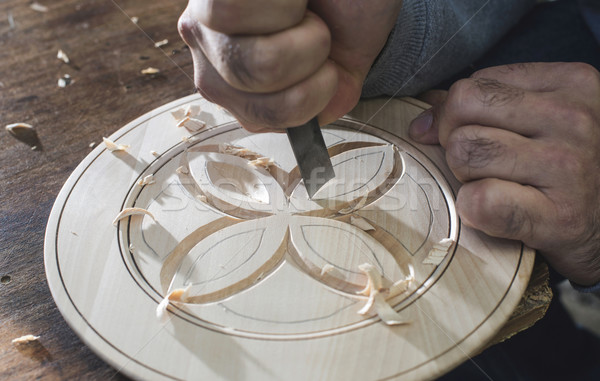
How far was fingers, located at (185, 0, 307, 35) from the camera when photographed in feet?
2.46

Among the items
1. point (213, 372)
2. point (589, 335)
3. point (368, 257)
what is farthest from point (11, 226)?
point (589, 335)

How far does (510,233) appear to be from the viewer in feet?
3.11

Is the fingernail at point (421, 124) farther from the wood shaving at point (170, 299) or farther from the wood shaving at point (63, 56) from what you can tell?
the wood shaving at point (63, 56)

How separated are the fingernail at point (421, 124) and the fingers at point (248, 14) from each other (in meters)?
0.52

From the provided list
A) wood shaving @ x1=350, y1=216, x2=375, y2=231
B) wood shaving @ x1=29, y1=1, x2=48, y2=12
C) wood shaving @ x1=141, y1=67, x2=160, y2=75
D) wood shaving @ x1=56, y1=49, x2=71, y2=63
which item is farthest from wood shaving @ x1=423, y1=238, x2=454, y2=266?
wood shaving @ x1=29, y1=1, x2=48, y2=12

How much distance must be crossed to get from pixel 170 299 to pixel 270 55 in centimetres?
50

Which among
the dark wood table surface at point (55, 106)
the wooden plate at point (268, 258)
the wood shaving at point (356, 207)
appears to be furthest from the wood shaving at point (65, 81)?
the wood shaving at point (356, 207)

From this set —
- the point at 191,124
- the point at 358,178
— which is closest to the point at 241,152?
the point at 191,124

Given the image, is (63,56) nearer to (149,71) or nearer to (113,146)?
(149,71)

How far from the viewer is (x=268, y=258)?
0.98 meters

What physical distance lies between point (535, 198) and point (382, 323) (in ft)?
1.39

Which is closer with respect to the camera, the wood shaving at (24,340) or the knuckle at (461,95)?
the wood shaving at (24,340)

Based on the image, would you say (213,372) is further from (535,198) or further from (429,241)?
(535,198)

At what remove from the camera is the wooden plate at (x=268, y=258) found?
0.82 meters
